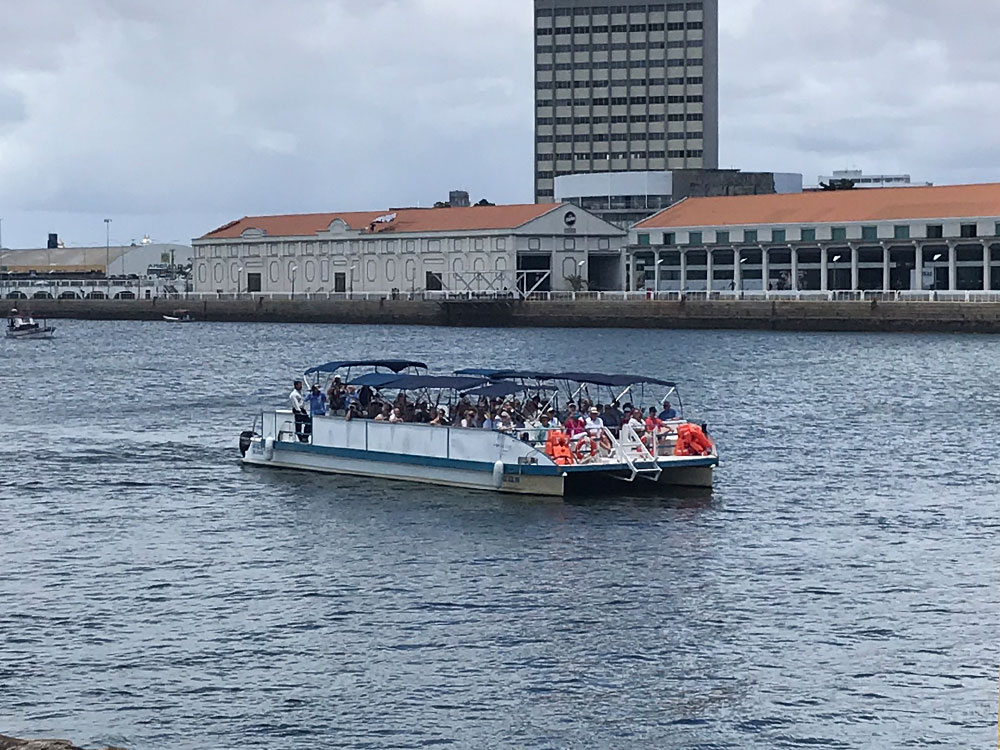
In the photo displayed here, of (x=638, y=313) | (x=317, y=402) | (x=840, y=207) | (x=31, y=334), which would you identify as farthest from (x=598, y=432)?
(x=31, y=334)

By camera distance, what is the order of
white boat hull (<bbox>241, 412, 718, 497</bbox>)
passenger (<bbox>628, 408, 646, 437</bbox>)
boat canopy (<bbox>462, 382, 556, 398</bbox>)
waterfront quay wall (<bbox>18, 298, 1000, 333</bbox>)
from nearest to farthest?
white boat hull (<bbox>241, 412, 718, 497</bbox>) → passenger (<bbox>628, 408, 646, 437</bbox>) → boat canopy (<bbox>462, 382, 556, 398</bbox>) → waterfront quay wall (<bbox>18, 298, 1000, 333</bbox>)

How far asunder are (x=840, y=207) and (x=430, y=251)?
4040 cm

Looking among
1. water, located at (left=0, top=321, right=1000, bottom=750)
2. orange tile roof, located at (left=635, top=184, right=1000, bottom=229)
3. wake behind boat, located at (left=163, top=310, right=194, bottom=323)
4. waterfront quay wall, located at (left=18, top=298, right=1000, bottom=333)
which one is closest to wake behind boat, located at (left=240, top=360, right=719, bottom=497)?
water, located at (left=0, top=321, right=1000, bottom=750)

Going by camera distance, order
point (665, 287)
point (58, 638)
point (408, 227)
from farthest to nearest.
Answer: point (408, 227) → point (665, 287) → point (58, 638)

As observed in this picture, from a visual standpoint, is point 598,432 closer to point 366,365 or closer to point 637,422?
point 637,422

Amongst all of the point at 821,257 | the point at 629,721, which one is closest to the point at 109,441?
the point at 629,721

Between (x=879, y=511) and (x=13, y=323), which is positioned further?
(x=13, y=323)

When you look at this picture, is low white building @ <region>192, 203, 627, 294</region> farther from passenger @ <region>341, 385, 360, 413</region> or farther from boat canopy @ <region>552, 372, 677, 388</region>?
boat canopy @ <region>552, 372, 677, 388</region>

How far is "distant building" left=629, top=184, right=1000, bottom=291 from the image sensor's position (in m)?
142

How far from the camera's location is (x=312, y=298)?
181m

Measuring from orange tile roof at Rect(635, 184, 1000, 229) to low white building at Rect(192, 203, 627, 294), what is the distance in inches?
321

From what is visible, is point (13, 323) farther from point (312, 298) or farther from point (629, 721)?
point (629, 721)

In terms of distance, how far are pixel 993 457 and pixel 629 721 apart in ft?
118

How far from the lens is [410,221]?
178m
